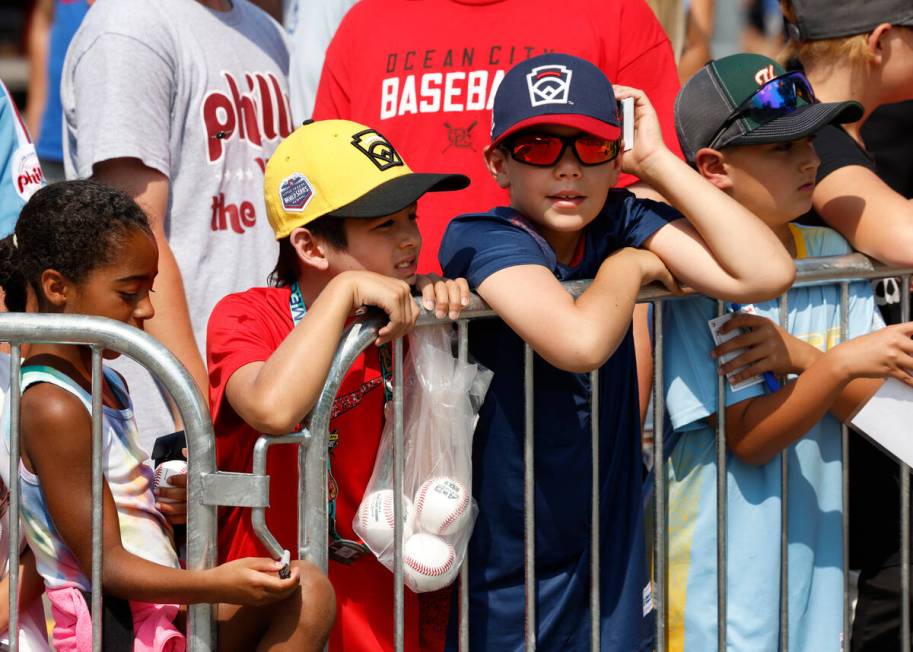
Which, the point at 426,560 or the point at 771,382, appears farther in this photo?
the point at 771,382

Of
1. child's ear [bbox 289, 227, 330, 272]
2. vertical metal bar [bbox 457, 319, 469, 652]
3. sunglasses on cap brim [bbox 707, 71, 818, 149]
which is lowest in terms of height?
vertical metal bar [bbox 457, 319, 469, 652]

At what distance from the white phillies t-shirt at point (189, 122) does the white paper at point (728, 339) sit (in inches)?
57.3

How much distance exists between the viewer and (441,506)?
3199 mm

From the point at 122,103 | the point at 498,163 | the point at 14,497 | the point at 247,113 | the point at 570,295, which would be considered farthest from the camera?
A: the point at 247,113

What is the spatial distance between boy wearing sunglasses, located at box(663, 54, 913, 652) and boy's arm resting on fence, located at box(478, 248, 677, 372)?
487 millimetres

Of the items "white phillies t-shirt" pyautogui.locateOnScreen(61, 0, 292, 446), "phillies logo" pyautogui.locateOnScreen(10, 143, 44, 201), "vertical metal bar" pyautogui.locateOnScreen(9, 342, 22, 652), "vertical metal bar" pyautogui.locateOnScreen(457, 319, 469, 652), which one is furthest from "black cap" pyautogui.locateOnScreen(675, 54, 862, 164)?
"vertical metal bar" pyautogui.locateOnScreen(9, 342, 22, 652)

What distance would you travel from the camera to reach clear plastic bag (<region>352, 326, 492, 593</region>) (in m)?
3.21

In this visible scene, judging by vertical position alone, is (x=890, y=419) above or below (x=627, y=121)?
below

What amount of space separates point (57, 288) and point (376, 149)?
0.78 metres

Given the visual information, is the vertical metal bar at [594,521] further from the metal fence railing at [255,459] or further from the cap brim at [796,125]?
the cap brim at [796,125]

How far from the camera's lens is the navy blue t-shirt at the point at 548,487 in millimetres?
3410

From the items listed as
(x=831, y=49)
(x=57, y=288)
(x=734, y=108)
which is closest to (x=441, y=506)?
(x=57, y=288)

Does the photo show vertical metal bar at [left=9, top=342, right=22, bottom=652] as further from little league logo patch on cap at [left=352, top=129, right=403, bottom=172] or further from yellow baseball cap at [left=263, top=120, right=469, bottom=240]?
little league logo patch on cap at [left=352, top=129, right=403, bottom=172]

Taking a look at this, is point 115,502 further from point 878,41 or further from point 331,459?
point 878,41
